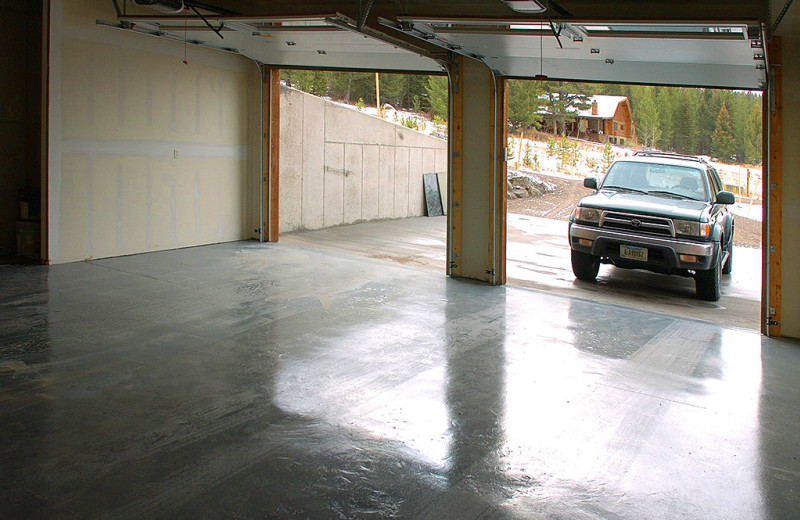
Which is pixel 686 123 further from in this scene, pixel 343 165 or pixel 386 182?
pixel 343 165

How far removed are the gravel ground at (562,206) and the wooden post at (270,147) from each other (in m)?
11.9

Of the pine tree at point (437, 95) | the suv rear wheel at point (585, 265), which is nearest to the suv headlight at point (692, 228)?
the suv rear wheel at point (585, 265)

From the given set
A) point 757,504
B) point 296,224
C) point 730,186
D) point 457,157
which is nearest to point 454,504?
point 757,504

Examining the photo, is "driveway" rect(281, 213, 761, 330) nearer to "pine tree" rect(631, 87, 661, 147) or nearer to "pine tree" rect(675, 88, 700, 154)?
"pine tree" rect(631, 87, 661, 147)

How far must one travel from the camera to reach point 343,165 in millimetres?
15336

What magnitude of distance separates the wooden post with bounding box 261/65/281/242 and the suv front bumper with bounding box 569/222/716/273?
199 inches

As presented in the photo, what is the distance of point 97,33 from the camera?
8.97 metres

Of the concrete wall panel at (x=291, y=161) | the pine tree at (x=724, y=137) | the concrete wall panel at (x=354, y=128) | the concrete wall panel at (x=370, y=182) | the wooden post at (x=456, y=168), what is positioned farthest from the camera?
the pine tree at (x=724, y=137)

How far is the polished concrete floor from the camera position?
3.20 meters

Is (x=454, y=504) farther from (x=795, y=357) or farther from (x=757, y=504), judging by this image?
(x=795, y=357)

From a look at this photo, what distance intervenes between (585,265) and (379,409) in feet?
19.5

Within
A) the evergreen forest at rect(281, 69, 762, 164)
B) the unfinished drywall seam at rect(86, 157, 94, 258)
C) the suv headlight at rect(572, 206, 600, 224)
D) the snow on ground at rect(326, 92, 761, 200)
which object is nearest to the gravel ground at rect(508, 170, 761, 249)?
the snow on ground at rect(326, 92, 761, 200)

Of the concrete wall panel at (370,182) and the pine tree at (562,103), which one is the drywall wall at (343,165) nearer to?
the concrete wall panel at (370,182)

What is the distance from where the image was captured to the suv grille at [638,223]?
8523 mm
